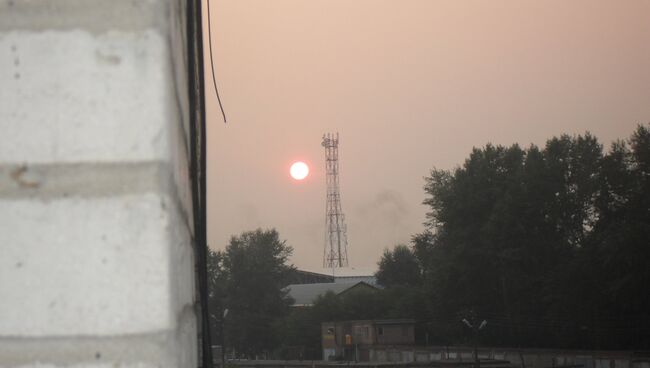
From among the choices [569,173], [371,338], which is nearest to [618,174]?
[569,173]

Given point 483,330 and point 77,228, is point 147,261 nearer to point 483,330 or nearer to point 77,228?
point 77,228

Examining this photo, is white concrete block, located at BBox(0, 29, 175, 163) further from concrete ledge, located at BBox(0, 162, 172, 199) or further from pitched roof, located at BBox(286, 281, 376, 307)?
pitched roof, located at BBox(286, 281, 376, 307)

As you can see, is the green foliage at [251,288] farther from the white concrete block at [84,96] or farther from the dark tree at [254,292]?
the white concrete block at [84,96]

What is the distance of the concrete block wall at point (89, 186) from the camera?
129 cm

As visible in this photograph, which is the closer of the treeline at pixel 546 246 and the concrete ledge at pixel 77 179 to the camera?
the concrete ledge at pixel 77 179

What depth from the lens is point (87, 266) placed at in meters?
1.31

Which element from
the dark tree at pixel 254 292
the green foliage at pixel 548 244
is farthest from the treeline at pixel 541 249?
the dark tree at pixel 254 292

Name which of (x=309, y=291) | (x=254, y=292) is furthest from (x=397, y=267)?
(x=254, y=292)

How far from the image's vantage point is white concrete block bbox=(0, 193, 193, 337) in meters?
1.29

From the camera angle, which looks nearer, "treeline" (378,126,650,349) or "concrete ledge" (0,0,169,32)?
"concrete ledge" (0,0,169,32)

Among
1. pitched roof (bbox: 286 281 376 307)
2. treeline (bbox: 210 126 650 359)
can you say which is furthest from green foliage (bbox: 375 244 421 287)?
treeline (bbox: 210 126 650 359)

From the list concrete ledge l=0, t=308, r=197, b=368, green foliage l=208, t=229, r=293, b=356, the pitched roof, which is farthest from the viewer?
the pitched roof

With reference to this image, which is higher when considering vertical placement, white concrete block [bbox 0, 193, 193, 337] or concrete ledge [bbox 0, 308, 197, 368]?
white concrete block [bbox 0, 193, 193, 337]

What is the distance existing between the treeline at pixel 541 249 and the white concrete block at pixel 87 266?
5139 cm
